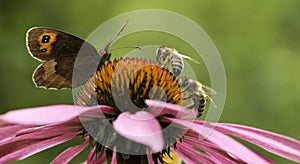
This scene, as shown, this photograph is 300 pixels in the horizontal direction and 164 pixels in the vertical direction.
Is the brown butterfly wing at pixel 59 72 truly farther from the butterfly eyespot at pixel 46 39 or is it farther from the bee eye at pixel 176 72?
the bee eye at pixel 176 72

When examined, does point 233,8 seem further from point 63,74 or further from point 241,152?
point 241,152

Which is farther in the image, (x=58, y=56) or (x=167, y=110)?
(x=58, y=56)

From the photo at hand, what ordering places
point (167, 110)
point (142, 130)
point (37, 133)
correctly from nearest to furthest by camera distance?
point (142, 130)
point (167, 110)
point (37, 133)

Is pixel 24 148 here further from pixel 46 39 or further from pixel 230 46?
pixel 230 46

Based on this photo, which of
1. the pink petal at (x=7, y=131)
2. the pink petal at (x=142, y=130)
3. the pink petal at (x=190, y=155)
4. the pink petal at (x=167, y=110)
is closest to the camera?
the pink petal at (x=142, y=130)

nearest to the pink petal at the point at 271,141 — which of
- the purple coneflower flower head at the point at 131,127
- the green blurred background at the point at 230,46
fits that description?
the purple coneflower flower head at the point at 131,127

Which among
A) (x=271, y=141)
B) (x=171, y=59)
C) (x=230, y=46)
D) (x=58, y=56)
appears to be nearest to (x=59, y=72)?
(x=58, y=56)

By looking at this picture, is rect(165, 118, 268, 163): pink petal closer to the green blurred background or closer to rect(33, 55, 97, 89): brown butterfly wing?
rect(33, 55, 97, 89): brown butterfly wing
